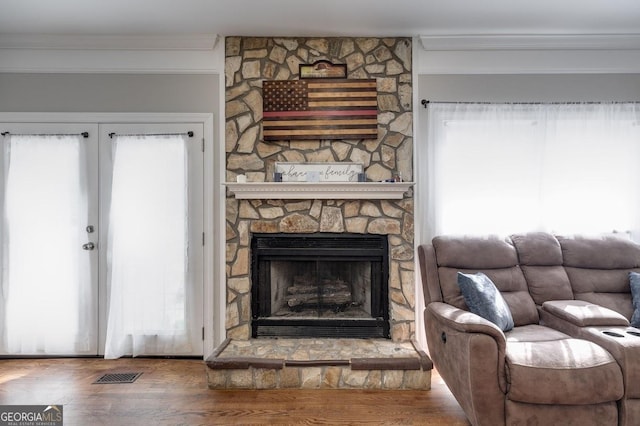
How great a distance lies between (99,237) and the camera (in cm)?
302

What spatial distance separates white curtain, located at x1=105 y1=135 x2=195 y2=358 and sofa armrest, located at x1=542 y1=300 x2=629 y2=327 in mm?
2748

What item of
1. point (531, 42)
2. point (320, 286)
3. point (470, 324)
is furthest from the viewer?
point (320, 286)

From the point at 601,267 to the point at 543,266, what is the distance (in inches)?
16.2

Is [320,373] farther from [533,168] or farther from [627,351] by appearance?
[533,168]

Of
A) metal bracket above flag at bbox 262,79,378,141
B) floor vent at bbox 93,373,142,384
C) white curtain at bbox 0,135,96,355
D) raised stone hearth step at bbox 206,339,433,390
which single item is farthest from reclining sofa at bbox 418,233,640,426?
white curtain at bbox 0,135,96,355

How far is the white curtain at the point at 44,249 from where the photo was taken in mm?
2975

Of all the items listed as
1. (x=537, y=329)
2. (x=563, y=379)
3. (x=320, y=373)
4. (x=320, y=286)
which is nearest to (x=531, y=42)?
(x=537, y=329)

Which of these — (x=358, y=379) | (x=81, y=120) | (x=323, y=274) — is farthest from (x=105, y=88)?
(x=358, y=379)

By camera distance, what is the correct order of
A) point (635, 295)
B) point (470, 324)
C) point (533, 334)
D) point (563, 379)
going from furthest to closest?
1. point (635, 295)
2. point (533, 334)
3. point (470, 324)
4. point (563, 379)

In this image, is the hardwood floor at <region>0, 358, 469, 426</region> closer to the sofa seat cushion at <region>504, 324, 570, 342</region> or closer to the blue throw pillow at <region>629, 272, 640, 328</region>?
the sofa seat cushion at <region>504, 324, 570, 342</region>

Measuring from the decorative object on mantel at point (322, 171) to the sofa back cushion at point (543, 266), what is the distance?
4.49 feet

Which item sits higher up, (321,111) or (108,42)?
(108,42)

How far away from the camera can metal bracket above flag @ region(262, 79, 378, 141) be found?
118 inches

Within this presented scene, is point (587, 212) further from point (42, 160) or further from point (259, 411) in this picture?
point (42, 160)
